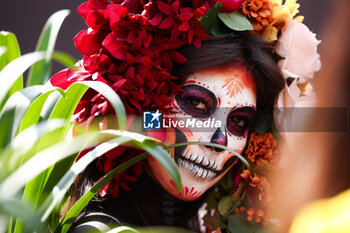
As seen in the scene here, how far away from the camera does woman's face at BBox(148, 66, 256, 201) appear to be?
89 cm

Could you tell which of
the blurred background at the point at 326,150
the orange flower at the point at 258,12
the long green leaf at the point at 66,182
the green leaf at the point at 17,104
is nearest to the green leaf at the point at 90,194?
the long green leaf at the point at 66,182

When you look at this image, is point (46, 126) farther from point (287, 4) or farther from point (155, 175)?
point (287, 4)

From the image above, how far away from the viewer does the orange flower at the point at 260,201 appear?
3.09 feet

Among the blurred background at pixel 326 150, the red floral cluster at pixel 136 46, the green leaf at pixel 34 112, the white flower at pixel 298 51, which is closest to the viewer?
the blurred background at pixel 326 150

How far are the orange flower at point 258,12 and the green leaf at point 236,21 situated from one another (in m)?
0.03

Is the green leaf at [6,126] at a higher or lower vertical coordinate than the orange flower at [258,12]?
lower

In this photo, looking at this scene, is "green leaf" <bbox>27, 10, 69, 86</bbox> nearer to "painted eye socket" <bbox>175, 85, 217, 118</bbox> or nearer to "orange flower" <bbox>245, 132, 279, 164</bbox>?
"painted eye socket" <bbox>175, 85, 217, 118</bbox>

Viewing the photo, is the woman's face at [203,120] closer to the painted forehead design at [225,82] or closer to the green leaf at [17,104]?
the painted forehead design at [225,82]

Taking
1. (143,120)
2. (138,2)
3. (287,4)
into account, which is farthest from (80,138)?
(287,4)

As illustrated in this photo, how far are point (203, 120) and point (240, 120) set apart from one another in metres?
0.10

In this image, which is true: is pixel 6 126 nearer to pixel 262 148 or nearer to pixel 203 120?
pixel 203 120

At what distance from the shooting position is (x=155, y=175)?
0.93 metres

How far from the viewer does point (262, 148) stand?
962mm

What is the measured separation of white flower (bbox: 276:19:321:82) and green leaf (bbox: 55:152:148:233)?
0.42 m
